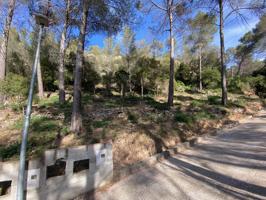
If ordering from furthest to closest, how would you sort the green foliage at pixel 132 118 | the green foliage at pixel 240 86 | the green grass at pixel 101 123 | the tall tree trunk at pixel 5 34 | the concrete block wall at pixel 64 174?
the green foliage at pixel 240 86, the tall tree trunk at pixel 5 34, the green foliage at pixel 132 118, the green grass at pixel 101 123, the concrete block wall at pixel 64 174

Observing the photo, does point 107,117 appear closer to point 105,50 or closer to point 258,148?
point 258,148

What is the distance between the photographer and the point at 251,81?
16.7 metres

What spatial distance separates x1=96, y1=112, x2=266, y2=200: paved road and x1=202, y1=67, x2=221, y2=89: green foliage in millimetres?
15541

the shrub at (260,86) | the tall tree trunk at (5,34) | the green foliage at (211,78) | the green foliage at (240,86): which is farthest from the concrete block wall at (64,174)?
the green foliage at (211,78)

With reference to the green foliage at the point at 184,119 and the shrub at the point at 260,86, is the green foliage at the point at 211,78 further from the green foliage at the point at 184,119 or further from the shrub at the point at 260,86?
the green foliage at the point at 184,119

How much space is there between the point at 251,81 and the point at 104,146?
16787 millimetres

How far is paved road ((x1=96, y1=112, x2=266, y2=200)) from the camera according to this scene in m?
2.93

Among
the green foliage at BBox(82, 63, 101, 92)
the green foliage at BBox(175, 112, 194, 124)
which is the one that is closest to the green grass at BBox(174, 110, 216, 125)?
the green foliage at BBox(175, 112, 194, 124)

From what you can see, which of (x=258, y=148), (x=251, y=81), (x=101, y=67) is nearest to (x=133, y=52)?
(x=101, y=67)

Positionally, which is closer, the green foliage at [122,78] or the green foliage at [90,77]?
the green foliage at [122,78]

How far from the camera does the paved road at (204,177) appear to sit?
2.93 m

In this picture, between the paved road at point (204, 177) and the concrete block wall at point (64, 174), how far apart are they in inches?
11.6

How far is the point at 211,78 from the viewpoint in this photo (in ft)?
64.7

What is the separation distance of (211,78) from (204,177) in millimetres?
17784
